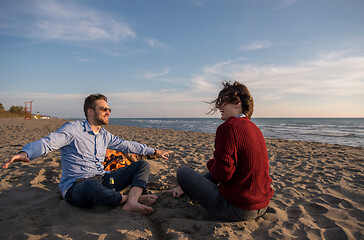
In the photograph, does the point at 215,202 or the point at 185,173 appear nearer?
the point at 215,202

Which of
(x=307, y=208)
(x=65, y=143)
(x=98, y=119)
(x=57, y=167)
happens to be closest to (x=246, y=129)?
(x=307, y=208)

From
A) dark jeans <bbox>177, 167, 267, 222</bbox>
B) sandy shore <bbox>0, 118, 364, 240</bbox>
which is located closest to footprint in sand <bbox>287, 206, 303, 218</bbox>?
sandy shore <bbox>0, 118, 364, 240</bbox>

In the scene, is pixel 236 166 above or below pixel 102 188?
above

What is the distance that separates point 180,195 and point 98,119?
1.64m

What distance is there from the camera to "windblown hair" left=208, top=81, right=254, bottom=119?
219cm

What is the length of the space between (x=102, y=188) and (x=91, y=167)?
1.53 feet

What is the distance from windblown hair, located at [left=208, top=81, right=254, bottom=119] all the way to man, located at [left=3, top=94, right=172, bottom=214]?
154 centimetres

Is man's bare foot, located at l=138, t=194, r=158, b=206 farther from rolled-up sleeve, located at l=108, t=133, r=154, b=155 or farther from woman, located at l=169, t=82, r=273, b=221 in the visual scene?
rolled-up sleeve, located at l=108, t=133, r=154, b=155

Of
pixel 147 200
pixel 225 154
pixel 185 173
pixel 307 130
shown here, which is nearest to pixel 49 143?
pixel 147 200

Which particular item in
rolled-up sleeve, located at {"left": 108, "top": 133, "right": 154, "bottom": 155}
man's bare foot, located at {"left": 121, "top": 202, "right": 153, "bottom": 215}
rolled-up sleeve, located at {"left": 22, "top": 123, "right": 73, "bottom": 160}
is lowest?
man's bare foot, located at {"left": 121, "top": 202, "right": 153, "bottom": 215}

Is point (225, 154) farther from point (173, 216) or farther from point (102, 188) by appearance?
point (102, 188)

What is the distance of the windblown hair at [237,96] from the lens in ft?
7.17

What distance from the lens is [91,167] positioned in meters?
2.84

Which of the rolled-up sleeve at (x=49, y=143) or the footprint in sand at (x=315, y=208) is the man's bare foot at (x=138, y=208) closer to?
the rolled-up sleeve at (x=49, y=143)
